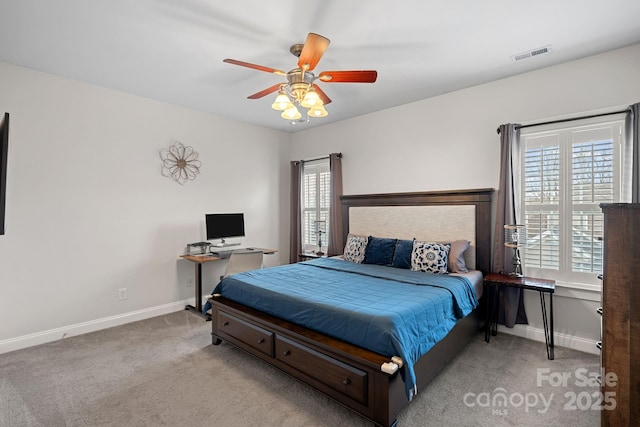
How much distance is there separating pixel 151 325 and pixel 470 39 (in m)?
4.41

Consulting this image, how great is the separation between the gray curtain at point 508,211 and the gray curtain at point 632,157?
813 mm

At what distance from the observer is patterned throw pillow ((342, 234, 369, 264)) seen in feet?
13.0

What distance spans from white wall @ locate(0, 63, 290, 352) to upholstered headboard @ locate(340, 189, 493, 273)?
2072 mm

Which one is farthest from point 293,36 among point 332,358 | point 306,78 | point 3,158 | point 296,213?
point 296,213

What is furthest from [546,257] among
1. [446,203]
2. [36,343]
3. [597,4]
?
[36,343]

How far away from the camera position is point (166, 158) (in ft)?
13.5

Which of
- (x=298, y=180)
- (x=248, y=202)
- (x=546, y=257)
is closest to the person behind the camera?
(x=546, y=257)

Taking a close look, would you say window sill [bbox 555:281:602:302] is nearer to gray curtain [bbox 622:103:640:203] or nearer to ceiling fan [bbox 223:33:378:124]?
gray curtain [bbox 622:103:640:203]

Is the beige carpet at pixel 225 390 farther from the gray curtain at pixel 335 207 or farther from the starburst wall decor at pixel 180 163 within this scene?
the gray curtain at pixel 335 207

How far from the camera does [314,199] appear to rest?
5.37 m

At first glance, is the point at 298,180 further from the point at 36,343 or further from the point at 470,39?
the point at 36,343

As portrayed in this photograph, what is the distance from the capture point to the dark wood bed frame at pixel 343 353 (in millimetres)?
1849

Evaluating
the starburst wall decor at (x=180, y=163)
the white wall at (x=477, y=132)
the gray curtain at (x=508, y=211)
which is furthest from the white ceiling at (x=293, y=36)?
the starburst wall decor at (x=180, y=163)

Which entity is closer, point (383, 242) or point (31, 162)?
point (31, 162)
